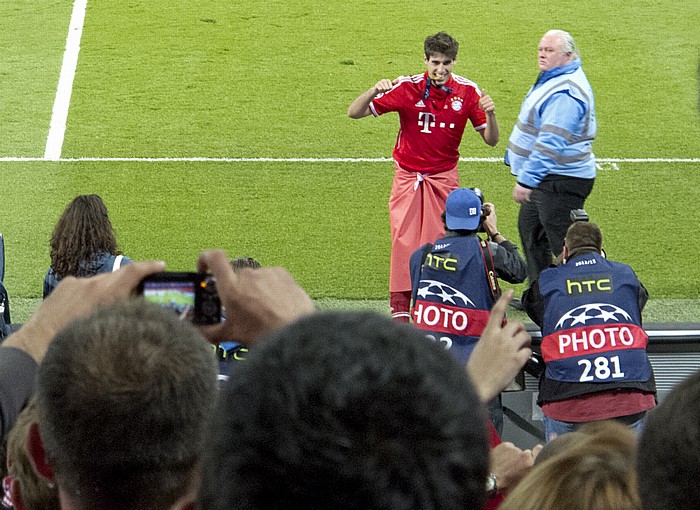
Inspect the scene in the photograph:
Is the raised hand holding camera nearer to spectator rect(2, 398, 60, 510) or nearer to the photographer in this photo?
spectator rect(2, 398, 60, 510)

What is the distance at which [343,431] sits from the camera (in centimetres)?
88

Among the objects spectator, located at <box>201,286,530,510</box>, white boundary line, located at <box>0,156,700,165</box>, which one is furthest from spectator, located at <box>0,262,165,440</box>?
white boundary line, located at <box>0,156,700,165</box>

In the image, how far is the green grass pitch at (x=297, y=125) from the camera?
7.92 meters

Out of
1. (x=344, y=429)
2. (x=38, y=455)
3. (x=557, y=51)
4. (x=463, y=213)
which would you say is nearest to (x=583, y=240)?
(x=463, y=213)

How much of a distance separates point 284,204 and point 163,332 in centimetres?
728

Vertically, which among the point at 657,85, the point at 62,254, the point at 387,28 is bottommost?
the point at 62,254

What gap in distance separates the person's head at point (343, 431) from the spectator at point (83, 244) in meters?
3.91

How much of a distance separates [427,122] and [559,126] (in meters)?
0.82

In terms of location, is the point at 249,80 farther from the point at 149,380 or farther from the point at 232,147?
the point at 149,380

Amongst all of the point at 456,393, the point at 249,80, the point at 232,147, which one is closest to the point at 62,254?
the point at 456,393

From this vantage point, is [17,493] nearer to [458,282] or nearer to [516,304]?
[458,282]

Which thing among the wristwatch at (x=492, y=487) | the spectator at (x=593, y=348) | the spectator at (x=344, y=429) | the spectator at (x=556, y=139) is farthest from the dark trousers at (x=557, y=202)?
the spectator at (x=344, y=429)

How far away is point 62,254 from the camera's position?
4.77 m

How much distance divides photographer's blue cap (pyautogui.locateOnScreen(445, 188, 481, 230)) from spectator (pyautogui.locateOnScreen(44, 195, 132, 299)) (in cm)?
152
